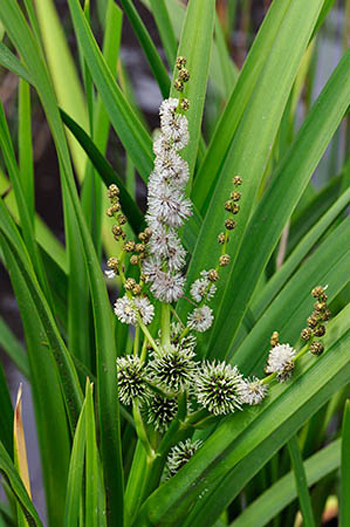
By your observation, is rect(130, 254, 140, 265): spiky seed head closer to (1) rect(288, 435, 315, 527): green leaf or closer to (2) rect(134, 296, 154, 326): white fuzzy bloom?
(2) rect(134, 296, 154, 326): white fuzzy bloom

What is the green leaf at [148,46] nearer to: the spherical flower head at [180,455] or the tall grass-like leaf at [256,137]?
the tall grass-like leaf at [256,137]

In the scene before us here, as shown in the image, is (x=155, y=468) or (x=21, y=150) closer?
(x=155, y=468)

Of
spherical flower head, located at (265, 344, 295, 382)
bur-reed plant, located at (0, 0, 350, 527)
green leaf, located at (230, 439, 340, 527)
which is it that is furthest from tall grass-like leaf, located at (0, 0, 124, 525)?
green leaf, located at (230, 439, 340, 527)

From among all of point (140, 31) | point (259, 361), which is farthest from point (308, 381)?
point (140, 31)

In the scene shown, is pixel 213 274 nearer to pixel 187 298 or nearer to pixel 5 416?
pixel 187 298

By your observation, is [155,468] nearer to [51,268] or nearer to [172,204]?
[172,204]

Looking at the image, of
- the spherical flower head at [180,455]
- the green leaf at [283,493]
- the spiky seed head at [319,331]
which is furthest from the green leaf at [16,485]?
the green leaf at [283,493]

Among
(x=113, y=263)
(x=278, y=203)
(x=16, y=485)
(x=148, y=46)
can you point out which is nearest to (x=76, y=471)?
(x=16, y=485)
